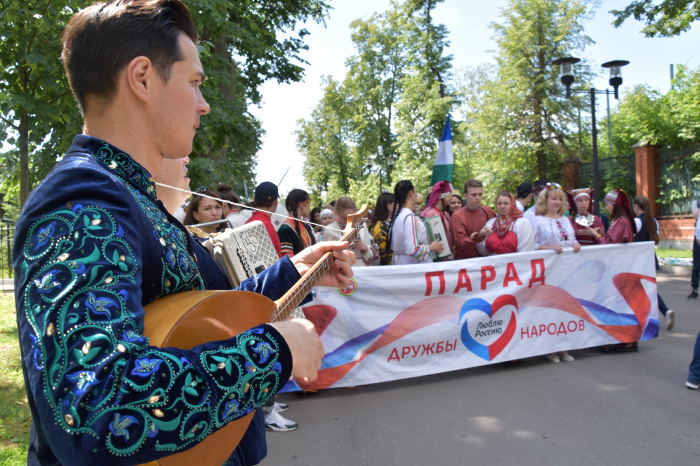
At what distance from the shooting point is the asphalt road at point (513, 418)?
3.92 meters

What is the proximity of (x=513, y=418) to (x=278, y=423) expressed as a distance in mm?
2153

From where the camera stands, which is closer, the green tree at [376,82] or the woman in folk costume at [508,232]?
the woman in folk costume at [508,232]

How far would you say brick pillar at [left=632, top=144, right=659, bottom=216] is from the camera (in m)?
21.6

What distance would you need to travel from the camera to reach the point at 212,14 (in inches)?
332

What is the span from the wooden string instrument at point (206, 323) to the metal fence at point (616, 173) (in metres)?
25.5

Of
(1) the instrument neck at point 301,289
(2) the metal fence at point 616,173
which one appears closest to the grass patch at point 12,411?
(1) the instrument neck at point 301,289

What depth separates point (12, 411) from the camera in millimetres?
4609

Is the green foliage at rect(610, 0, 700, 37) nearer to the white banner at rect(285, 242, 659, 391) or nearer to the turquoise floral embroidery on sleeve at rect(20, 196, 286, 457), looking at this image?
the white banner at rect(285, 242, 659, 391)

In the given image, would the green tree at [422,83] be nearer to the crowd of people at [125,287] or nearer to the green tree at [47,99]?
the green tree at [47,99]

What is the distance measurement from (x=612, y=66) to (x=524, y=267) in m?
12.1

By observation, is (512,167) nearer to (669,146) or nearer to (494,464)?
(669,146)

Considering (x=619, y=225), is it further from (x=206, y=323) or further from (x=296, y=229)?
(x=206, y=323)

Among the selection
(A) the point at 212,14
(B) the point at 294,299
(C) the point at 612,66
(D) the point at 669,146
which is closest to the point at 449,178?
(A) the point at 212,14

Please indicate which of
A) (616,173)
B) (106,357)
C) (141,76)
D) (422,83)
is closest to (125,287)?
(106,357)
